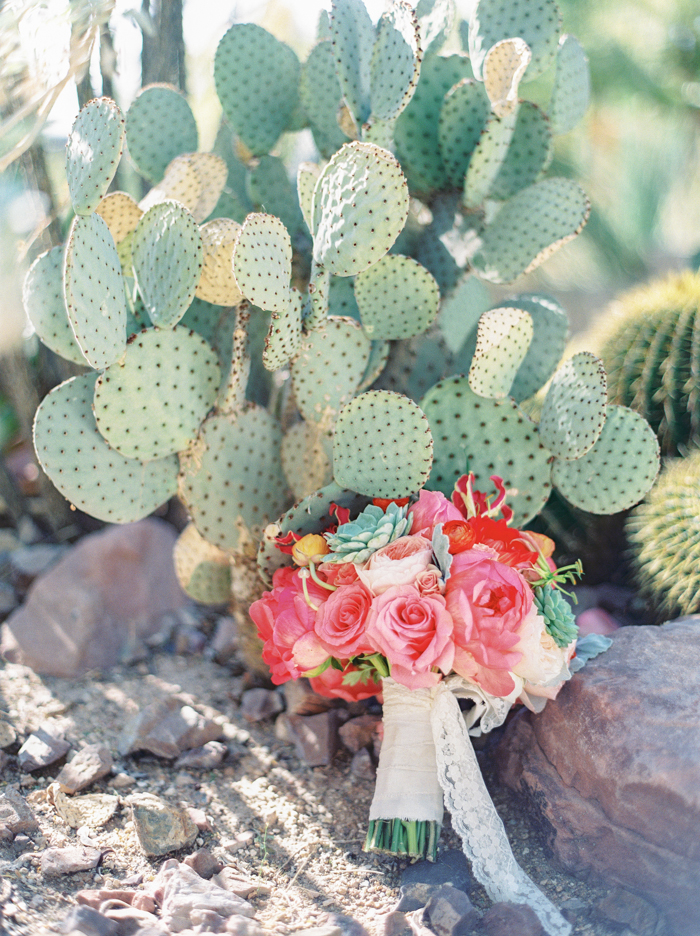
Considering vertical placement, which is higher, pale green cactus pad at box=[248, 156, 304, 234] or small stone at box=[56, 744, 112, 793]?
pale green cactus pad at box=[248, 156, 304, 234]

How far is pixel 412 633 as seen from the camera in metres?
1.05

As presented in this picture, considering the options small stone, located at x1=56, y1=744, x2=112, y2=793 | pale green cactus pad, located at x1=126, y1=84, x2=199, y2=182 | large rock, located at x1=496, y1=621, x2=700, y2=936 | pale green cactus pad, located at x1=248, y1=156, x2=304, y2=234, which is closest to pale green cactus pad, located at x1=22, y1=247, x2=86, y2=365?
pale green cactus pad, located at x1=126, y1=84, x2=199, y2=182

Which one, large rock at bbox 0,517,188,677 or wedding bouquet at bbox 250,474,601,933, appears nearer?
wedding bouquet at bbox 250,474,601,933

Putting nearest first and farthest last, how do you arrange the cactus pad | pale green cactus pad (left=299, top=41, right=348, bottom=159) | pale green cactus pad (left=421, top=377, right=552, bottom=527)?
the cactus pad → pale green cactus pad (left=421, top=377, right=552, bottom=527) → pale green cactus pad (left=299, top=41, right=348, bottom=159)

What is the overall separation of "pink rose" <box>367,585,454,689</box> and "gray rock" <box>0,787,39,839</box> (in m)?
0.61

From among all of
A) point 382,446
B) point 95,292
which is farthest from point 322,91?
point 382,446

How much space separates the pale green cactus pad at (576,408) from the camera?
1317 mm

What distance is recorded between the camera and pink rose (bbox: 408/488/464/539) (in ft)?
3.89

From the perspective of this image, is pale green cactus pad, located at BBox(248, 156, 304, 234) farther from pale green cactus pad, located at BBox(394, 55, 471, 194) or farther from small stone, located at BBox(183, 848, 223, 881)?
small stone, located at BBox(183, 848, 223, 881)

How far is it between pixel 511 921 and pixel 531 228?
1238 mm

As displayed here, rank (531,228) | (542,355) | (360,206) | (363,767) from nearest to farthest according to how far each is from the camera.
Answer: (360,206)
(363,767)
(531,228)
(542,355)

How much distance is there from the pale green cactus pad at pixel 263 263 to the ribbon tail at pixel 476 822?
2.22 ft

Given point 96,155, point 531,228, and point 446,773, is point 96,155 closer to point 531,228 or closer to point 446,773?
point 531,228

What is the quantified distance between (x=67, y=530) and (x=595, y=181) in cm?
357
